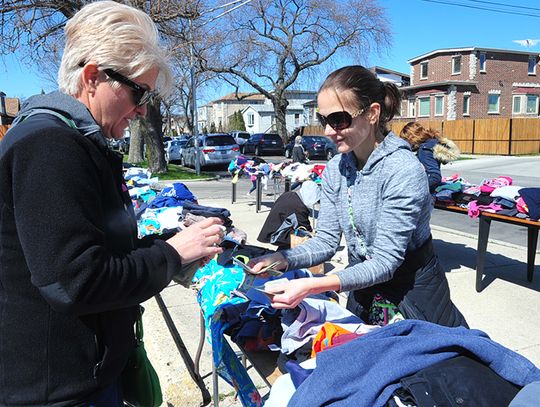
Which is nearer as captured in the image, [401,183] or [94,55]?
[94,55]

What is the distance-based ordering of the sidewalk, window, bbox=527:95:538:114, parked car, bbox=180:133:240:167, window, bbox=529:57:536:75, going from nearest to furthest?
the sidewalk
parked car, bbox=180:133:240:167
window, bbox=527:95:538:114
window, bbox=529:57:536:75

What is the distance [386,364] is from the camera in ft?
4.11

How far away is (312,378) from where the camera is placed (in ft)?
4.35

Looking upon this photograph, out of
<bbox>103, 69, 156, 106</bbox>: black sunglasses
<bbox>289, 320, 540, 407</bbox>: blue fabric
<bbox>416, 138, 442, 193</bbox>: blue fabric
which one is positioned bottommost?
<bbox>289, 320, 540, 407</bbox>: blue fabric

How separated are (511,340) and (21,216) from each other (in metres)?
4.11

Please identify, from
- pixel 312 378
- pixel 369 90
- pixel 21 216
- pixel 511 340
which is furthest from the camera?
pixel 511 340

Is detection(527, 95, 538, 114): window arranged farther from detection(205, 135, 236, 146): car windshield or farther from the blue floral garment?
the blue floral garment

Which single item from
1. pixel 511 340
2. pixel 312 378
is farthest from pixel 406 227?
pixel 511 340

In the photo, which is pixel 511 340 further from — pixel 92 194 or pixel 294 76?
pixel 294 76

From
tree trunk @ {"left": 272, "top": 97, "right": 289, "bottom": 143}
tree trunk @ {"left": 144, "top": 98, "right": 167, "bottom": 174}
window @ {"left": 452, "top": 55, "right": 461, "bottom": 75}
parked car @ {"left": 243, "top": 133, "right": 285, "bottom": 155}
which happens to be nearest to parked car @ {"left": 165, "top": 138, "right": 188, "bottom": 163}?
parked car @ {"left": 243, "top": 133, "right": 285, "bottom": 155}

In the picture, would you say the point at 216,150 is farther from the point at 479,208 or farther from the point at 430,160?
the point at 479,208

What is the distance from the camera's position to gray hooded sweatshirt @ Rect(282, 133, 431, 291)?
1.96m

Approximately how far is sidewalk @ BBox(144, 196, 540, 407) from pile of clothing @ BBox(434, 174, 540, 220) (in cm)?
89

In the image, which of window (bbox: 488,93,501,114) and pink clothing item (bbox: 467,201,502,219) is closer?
pink clothing item (bbox: 467,201,502,219)
